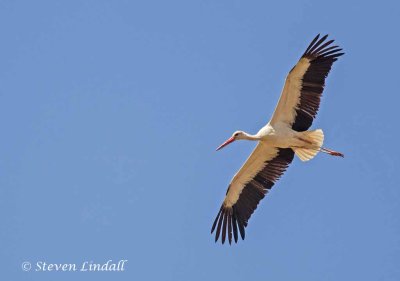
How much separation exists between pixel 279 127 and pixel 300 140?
368 millimetres

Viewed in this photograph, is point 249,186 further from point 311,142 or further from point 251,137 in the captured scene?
point 311,142

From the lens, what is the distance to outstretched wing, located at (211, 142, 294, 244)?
53.3 feet

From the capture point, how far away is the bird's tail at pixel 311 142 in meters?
15.6

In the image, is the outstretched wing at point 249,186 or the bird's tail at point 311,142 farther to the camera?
the outstretched wing at point 249,186

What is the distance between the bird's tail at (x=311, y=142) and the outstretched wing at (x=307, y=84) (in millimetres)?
211

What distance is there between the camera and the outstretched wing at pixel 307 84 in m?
15.3

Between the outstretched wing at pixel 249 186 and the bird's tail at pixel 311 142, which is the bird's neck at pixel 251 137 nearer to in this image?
the outstretched wing at pixel 249 186

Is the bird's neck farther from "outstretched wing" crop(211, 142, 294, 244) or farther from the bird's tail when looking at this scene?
the bird's tail

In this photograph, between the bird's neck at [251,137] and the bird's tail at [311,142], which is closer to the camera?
the bird's tail at [311,142]

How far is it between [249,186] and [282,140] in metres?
1.16

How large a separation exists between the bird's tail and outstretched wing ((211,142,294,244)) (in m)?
0.42

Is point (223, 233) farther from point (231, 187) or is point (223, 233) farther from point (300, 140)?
point (300, 140)

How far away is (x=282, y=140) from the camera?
15.7 m

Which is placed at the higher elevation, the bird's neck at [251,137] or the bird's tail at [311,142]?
the bird's neck at [251,137]
